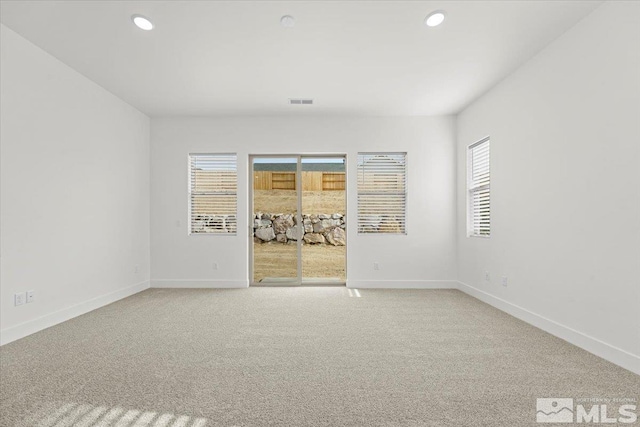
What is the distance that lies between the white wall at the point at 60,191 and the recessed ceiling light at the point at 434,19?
3.68 meters

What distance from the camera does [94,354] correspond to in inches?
104

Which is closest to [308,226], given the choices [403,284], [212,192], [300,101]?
[212,192]

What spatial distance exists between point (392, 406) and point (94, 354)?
2292mm

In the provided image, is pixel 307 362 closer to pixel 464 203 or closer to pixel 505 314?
pixel 505 314

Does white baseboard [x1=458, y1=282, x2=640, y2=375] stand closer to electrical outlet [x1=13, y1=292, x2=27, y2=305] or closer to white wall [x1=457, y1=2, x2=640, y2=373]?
white wall [x1=457, y1=2, x2=640, y2=373]

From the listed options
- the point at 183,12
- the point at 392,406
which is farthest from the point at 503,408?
the point at 183,12

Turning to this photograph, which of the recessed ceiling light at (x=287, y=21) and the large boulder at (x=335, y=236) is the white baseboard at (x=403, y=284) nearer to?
the large boulder at (x=335, y=236)

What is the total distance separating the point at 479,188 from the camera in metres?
4.74

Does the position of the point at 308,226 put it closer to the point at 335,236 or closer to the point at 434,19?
the point at 335,236

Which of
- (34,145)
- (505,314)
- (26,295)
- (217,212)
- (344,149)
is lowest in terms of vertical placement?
(505,314)

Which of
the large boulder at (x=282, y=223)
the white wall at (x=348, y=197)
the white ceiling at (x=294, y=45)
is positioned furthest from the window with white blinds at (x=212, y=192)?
the white ceiling at (x=294, y=45)

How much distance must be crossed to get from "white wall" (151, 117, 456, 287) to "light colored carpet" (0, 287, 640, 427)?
5.28 feet

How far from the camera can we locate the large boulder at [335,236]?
7254 mm

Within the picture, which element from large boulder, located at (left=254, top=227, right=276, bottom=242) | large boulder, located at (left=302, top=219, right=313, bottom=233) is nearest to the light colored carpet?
large boulder, located at (left=254, top=227, right=276, bottom=242)
